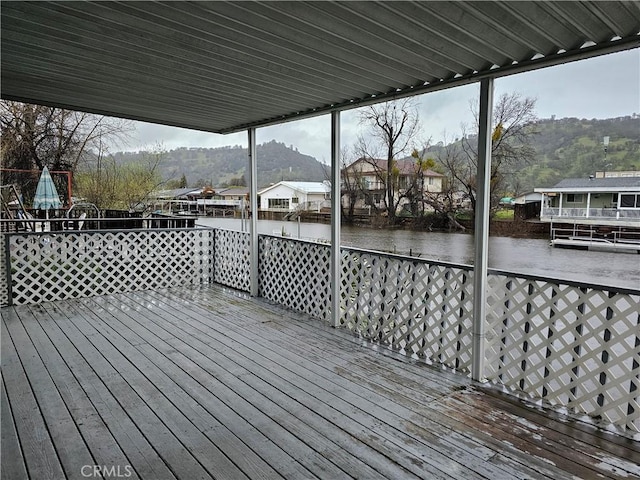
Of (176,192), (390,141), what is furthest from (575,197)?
(176,192)

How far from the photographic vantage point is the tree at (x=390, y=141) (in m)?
4.07

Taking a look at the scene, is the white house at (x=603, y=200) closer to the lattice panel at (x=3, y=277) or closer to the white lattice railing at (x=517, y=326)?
the white lattice railing at (x=517, y=326)

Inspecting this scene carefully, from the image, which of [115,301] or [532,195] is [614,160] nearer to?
[532,195]

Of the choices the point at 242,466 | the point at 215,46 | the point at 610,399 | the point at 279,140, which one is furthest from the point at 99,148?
the point at 610,399

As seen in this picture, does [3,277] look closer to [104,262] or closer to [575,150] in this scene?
[104,262]

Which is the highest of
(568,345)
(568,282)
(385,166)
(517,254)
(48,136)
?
(48,136)

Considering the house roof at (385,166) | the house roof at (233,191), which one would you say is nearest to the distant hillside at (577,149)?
the house roof at (385,166)

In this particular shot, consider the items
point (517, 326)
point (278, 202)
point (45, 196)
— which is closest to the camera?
point (517, 326)

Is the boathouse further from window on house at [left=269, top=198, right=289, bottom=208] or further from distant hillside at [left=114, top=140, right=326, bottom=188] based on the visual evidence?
window on house at [left=269, top=198, right=289, bottom=208]

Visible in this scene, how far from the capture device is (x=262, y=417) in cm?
268

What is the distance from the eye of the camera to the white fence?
8.82 feet

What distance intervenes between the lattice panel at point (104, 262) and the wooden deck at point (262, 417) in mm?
1499

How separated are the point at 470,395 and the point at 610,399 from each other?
88cm

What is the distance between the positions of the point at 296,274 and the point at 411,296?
195cm
